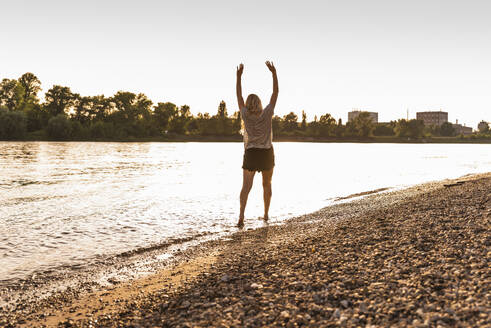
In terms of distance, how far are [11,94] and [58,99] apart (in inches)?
514

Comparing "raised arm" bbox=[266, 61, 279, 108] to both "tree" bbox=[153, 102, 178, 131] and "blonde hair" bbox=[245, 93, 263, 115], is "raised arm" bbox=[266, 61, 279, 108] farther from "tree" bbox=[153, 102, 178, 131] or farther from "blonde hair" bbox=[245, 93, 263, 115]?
"tree" bbox=[153, 102, 178, 131]

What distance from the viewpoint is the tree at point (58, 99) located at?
388ft

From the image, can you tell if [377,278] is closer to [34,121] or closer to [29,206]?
[29,206]

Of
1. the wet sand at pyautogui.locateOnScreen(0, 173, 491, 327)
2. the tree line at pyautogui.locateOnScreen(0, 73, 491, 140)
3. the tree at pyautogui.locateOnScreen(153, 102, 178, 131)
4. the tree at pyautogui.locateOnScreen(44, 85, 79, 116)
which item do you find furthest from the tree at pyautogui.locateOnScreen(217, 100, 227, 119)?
the wet sand at pyautogui.locateOnScreen(0, 173, 491, 327)

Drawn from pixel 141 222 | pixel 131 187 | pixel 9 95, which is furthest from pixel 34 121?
pixel 141 222

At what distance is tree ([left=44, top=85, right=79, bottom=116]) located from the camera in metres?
118

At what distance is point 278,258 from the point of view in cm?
529

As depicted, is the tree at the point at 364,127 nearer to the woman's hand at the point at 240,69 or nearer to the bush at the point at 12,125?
the bush at the point at 12,125

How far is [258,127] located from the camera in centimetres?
758

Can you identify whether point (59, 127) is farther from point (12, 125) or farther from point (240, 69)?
point (240, 69)

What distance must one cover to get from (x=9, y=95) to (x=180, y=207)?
123866mm

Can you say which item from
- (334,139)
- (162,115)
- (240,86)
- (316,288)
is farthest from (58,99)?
(316,288)

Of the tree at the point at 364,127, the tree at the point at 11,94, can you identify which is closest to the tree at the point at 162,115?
the tree at the point at 11,94

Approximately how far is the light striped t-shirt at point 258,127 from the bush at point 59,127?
10736 centimetres
